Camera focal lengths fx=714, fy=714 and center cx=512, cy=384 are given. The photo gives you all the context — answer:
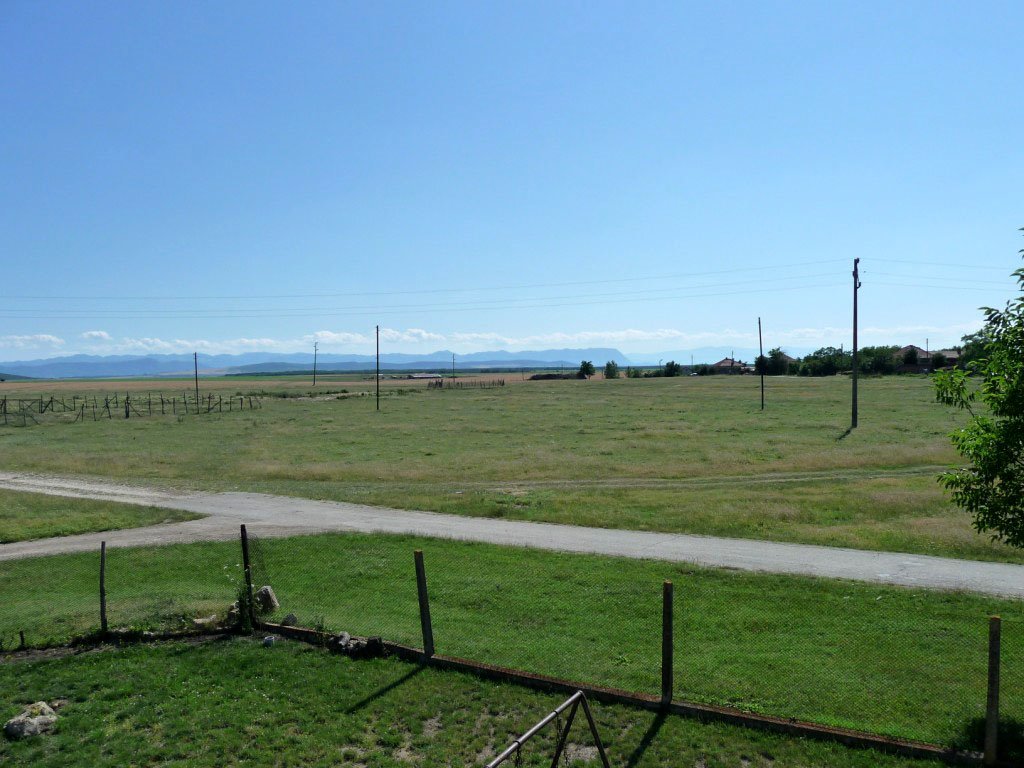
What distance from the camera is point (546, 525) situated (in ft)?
74.5

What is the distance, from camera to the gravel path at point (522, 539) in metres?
16.3

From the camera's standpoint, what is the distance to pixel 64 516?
25.0 m

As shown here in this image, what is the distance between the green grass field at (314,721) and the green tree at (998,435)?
3.84 m

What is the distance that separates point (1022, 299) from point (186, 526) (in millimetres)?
23400

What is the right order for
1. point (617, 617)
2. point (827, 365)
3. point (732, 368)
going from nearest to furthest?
point (617, 617), point (827, 365), point (732, 368)

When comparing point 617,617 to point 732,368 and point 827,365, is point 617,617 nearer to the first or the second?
point 827,365

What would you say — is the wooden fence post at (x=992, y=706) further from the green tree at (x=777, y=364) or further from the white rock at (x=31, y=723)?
the green tree at (x=777, y=364)

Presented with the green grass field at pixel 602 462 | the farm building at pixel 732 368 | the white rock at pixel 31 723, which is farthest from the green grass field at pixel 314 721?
the farm building at pixel 732 368

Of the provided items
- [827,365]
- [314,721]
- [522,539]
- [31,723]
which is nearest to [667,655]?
[314,721]

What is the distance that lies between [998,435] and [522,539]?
43.2 feet

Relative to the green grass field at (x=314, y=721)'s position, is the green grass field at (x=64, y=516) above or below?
below

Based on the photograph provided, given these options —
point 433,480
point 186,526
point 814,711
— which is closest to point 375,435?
point 433,480

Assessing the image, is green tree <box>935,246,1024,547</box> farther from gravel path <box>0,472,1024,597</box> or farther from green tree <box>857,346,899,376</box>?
green tree <box>857,346,899,376</box>

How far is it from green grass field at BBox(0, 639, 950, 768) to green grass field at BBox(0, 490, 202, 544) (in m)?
12.5
